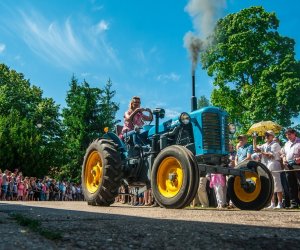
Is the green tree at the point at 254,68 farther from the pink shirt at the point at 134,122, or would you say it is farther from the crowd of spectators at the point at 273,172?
the pink shirt at the point at 134,122

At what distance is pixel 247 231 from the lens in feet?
10.8

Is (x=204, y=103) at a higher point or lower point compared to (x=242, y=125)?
higher

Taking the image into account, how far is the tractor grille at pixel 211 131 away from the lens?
8148 millimetres

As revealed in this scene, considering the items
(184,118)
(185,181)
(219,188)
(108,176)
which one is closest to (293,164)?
(219,188)

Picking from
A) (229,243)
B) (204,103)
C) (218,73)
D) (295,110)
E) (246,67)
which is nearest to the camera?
(229,243)

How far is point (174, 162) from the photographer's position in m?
7.54

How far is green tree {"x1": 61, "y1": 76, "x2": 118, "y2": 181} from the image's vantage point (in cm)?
4153

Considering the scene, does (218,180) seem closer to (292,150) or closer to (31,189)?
(292,150)

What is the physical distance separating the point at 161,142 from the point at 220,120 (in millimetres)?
1214

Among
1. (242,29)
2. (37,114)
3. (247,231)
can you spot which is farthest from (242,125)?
(247,231)

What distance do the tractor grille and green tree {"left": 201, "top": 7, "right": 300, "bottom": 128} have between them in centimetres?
1932

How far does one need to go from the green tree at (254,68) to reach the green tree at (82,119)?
15.5 metres

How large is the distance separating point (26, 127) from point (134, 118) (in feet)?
106

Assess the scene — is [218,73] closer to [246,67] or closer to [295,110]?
[246,67]
